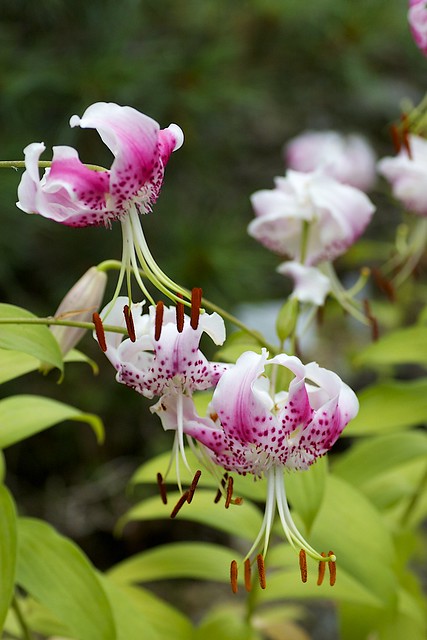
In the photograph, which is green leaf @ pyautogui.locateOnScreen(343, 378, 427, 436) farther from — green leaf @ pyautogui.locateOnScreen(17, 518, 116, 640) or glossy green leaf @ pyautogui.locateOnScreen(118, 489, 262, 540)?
green leaf @ pyautogui.locateOnScreen(17, 518, 116, 640)

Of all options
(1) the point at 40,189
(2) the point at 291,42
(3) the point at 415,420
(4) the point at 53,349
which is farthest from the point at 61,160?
(2) the point at 291,42

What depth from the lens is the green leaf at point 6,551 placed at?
1.86 ft

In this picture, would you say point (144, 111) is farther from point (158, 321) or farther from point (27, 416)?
point (158, 321)

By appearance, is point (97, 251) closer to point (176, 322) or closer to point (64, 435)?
point (64, 435)

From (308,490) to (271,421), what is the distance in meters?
0.11

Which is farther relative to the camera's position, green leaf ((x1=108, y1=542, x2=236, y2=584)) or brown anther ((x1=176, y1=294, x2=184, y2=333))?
green leaf ((x1=108, y1=542, x2=236, y2=584))

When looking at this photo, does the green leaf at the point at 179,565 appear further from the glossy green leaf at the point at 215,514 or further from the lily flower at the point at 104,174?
the lily flower at the point at 104,174

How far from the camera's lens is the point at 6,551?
0.58m

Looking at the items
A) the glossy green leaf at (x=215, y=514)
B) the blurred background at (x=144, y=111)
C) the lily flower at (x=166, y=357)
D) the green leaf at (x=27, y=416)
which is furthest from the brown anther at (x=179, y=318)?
the blurred background at (x=144, y=111)

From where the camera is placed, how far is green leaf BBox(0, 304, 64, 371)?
0.54 metres

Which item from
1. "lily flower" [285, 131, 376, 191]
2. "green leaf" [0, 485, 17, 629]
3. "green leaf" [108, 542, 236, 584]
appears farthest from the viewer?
"lily flower" [285, 131, 376, 191]

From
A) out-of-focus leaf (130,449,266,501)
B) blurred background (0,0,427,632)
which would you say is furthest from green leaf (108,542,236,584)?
blurred background (0,0,427,632)

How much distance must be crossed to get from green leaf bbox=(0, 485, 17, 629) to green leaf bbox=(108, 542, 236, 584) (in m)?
0.32

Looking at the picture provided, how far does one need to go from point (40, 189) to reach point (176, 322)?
0.11m
